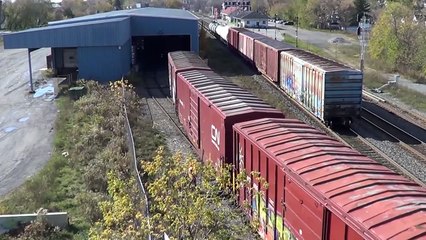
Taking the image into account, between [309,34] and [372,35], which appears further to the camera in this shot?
[309,34]

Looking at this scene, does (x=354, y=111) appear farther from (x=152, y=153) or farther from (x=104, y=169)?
(x=104, y=169)

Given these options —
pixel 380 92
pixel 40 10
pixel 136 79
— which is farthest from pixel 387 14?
pixel 40 10

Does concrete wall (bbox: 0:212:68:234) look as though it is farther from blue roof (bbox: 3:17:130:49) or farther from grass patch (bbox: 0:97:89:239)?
blue roof (bbox: 3:17:130:49)

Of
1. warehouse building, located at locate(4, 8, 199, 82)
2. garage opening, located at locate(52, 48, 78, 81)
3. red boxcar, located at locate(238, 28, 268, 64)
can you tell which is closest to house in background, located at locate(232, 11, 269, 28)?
red boxcar, located at locate(238, 28, 268, 64)

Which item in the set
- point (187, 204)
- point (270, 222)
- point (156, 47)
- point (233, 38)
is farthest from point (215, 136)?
point (156, 47)

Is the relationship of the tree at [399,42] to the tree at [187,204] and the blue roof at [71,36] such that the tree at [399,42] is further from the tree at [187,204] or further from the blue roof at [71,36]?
the tree at [187,204]

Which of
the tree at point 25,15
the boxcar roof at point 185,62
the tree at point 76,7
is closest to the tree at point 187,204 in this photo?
the boxcar roof at point 185,62
